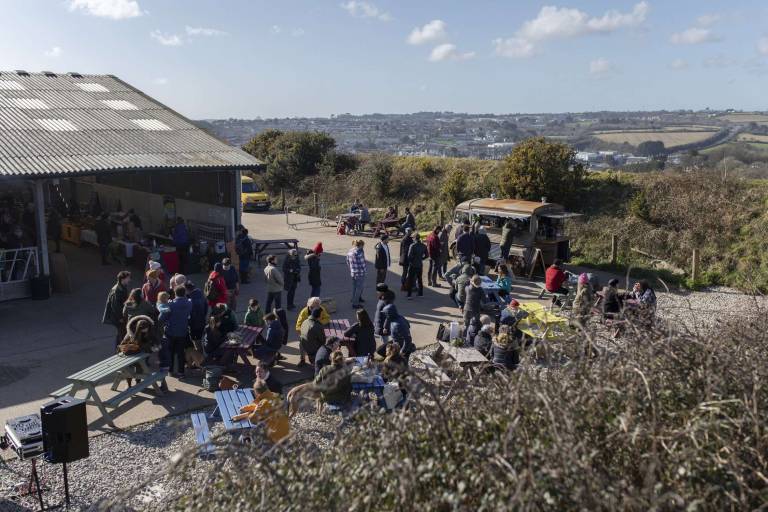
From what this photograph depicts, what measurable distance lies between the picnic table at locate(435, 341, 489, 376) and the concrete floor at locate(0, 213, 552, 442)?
159 centimetres

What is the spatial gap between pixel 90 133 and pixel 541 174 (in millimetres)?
13181

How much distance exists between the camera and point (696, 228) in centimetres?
1852

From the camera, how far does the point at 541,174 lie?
70.2ft

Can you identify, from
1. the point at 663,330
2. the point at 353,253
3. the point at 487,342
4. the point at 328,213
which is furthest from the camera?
the point at 328,213

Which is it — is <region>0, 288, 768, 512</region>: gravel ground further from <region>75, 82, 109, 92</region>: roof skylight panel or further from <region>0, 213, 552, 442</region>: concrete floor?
<region>75, 82, 109, 92</region>: roof skylight panel

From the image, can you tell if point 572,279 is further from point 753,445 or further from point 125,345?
point 753,445

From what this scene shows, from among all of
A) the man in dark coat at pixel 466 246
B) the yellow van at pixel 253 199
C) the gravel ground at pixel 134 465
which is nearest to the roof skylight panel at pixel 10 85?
the yellow van at pixel 253 199

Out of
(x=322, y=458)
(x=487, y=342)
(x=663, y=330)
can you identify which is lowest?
(x=487, y=342)

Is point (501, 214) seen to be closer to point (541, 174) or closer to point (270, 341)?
point (541, 174)

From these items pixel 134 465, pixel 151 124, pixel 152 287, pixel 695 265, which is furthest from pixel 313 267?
pixel 695 265

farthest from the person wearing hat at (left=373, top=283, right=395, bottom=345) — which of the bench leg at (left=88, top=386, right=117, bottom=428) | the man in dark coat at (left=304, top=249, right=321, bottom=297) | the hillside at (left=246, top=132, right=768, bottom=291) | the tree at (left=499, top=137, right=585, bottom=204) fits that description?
the tree at (left=499, top=137, right=585, bottom=204)

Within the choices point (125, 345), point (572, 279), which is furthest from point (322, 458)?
point (572, 279)

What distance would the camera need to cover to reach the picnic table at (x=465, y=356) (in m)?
9.16

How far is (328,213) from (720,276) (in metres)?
15.8
